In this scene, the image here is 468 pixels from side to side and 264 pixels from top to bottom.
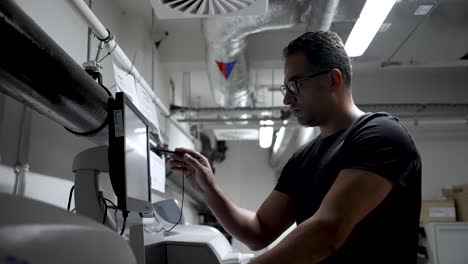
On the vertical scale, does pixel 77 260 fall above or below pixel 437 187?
below

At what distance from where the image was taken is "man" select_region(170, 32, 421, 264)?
0.91 m

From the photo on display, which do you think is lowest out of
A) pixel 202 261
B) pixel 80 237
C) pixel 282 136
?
pixel 202 261

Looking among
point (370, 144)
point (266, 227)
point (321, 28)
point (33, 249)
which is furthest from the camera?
point (321, 28)

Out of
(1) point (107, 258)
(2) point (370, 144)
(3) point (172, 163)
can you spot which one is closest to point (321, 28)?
(3) point (172, 163)

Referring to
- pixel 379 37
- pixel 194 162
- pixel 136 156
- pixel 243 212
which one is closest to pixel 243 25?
pixel 379 37

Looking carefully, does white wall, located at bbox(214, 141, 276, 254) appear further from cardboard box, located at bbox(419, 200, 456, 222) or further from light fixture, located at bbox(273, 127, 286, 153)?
cardboard box, located at bbox(419, 200, 456, 222)

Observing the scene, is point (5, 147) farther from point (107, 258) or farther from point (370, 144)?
point (370, 144)

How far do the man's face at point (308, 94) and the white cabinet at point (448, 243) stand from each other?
3.06 meters

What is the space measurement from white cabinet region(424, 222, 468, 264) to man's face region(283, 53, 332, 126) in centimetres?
306

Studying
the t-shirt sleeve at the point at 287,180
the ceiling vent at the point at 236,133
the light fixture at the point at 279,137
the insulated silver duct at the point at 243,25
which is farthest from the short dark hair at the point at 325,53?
the ceiling vent at the point at 236,133

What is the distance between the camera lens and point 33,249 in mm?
499

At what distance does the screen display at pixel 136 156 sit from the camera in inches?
39.8

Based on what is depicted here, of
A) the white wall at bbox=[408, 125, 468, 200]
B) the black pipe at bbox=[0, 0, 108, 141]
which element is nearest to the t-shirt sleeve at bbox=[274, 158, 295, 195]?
the black pipe at bbox=[0, 0, 108, 141]

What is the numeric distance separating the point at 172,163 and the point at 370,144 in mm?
771
